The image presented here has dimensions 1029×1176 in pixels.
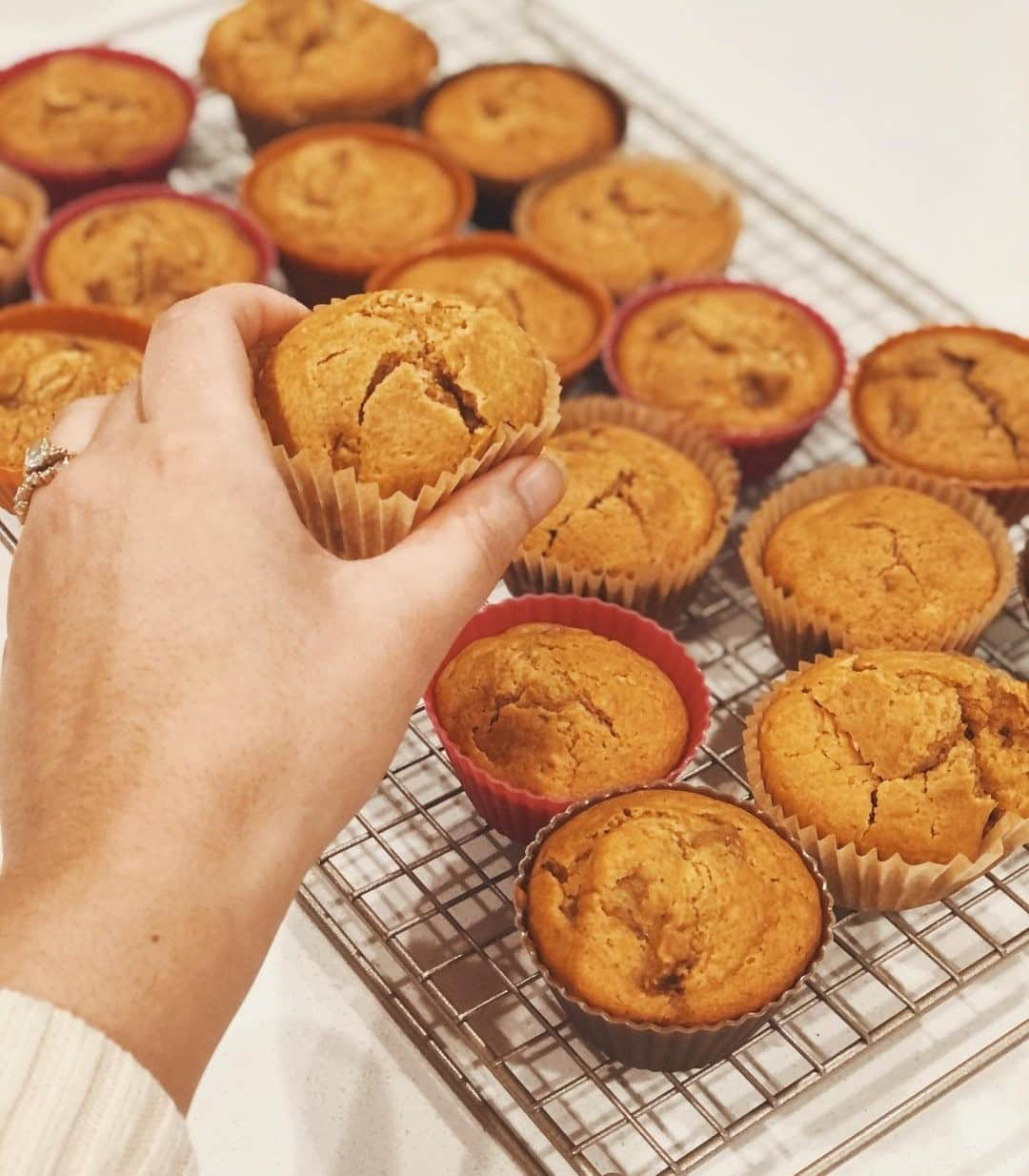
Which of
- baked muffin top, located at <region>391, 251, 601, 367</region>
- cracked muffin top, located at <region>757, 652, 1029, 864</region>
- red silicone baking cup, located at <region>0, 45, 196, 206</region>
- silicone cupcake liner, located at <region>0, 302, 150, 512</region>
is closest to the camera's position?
cracked muffin top, located at <region>757, 652, 1029, 864</region>

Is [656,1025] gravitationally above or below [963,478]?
below

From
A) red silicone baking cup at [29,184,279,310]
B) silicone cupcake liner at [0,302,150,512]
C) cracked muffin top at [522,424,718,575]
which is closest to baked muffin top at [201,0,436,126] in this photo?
red silicone baking cup at [29,184,279,310]

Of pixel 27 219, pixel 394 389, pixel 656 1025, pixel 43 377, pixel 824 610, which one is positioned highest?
pixel 394 389

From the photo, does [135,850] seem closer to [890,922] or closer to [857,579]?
[890,922]

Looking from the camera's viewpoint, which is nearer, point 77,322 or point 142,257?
point 77,322

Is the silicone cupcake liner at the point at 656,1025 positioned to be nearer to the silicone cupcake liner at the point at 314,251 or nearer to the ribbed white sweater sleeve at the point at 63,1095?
the ribbed white sweater sleeve at the point at 63,1095

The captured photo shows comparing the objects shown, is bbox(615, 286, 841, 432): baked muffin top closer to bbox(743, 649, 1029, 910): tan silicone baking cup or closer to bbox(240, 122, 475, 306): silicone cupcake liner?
bbox(240, 122, 475, 306): silicone cupcake liner

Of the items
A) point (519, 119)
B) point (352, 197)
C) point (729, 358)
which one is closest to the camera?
point (729, 358)

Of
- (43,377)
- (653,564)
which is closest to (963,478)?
(653,564)

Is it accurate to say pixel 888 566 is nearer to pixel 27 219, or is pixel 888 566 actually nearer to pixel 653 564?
pixel 653 564
